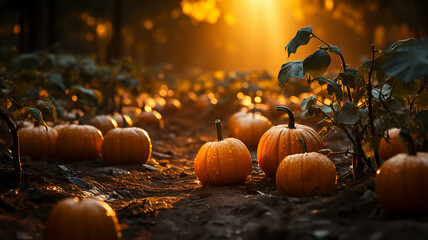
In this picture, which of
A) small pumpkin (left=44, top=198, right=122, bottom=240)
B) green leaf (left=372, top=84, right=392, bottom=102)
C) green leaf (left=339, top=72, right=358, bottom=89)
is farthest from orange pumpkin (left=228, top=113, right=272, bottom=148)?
A: small pumpkin (left=44, top=198, right=122, bottom=240)

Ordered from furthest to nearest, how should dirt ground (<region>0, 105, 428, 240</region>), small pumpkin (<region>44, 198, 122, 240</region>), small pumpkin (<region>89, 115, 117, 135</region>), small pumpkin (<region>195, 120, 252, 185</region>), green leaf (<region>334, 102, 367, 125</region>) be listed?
small pumpkin (<region>89, 115, 117, 135</region>), small pumpkin (<region>195, 120, 252, 185</region>), green leaf (<region>334, 102, 367, 125</region>), small pumpkin (<region>44, 198, 122, 240</region>), dirt ground (<region>0, 105, 428, 240</region>)

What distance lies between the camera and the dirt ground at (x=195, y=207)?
242 centimetres

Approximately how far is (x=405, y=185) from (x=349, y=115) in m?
0.68

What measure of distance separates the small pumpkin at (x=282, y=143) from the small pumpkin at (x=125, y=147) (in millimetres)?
1555

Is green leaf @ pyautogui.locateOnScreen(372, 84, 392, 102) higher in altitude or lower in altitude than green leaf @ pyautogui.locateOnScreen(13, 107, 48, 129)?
higher

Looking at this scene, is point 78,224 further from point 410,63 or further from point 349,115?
point 410,63

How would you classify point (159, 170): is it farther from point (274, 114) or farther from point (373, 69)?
point (274, 114)

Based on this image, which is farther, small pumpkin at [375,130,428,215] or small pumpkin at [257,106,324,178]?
small pumpkin at [257,106,324,178]

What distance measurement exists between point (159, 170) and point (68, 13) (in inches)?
876

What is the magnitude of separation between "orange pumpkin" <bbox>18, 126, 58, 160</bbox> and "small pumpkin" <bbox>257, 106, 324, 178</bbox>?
8.25 feet

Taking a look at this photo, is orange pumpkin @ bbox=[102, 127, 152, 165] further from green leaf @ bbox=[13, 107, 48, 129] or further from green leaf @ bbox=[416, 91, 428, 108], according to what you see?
green leaf @ bbox=[416, 91, 428, 108]

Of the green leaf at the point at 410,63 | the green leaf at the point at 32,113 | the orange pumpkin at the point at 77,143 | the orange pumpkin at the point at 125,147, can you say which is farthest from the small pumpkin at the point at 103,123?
the green leaf at the point at 410,63

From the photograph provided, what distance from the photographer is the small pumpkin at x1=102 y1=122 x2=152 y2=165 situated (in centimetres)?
502

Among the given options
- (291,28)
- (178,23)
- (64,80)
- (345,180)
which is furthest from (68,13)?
(345,180)
